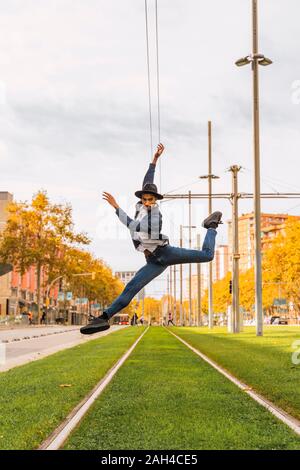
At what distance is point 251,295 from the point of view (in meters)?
128

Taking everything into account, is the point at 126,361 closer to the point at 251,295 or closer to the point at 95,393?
the point at 95,393

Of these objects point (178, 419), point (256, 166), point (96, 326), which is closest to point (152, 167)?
point (96, 326)

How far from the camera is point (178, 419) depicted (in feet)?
30.0

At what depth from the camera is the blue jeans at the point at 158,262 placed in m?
6.23

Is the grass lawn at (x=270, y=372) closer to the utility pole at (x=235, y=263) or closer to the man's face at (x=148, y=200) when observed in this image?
the man's face at (x=148, y=200)

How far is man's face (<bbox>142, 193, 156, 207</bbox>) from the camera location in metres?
6.42

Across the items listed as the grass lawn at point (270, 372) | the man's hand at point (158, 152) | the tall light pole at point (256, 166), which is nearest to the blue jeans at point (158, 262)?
the man's hand at point (158, 152)

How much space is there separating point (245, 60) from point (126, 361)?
20.7m

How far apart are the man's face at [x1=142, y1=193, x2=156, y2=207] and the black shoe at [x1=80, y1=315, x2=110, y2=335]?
1.14m

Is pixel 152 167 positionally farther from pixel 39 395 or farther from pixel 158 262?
pixel 39 395

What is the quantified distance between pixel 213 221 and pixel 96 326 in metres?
1.45

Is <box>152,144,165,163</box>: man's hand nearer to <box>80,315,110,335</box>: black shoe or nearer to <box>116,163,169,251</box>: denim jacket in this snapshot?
<box>116,163,169,251</box>: denim jacket

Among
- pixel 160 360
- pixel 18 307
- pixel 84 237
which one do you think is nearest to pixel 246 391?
pixel 160 360

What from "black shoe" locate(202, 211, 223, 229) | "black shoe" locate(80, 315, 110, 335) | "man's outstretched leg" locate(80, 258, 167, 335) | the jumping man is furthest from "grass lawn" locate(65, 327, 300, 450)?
"black shoe" locate(202, 211, 223, 229)
